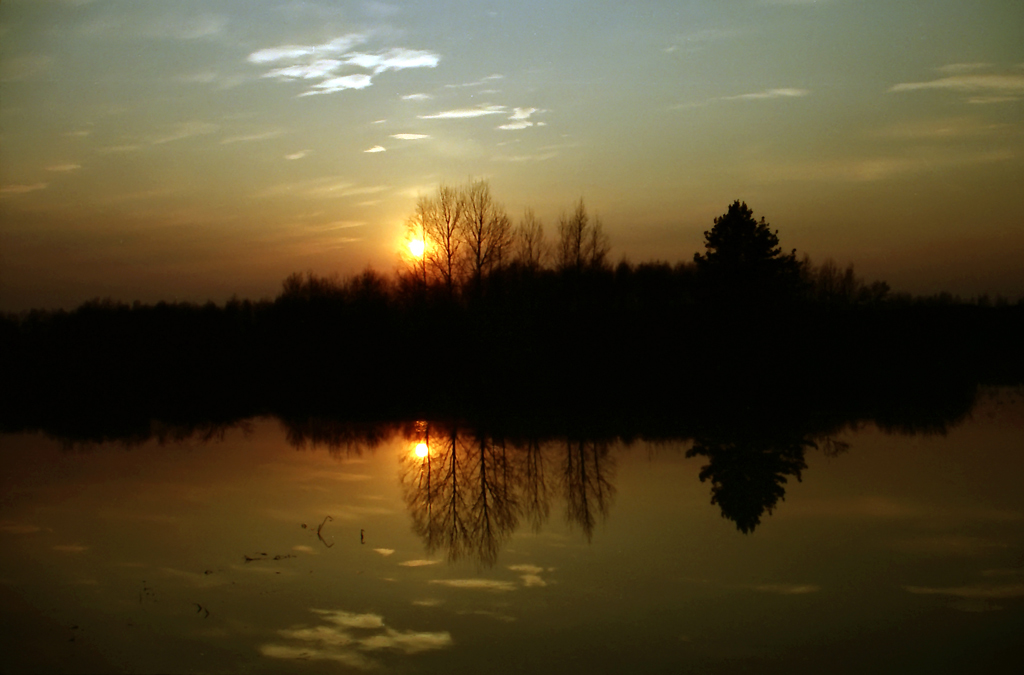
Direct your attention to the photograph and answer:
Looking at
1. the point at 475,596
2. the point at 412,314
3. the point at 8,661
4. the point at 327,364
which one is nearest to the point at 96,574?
the point at 8,661

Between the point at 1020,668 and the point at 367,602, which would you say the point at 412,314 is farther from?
the point at 1020,668

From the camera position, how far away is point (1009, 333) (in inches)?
1572

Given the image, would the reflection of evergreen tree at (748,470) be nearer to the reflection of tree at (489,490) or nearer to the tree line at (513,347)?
the reflection of tree at (489,490)

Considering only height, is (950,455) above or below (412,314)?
below

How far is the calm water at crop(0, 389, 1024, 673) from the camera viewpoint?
692cm

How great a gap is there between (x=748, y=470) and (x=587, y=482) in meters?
2.76

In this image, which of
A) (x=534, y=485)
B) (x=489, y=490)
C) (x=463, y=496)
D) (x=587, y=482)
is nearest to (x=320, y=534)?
(x=463, y=496)

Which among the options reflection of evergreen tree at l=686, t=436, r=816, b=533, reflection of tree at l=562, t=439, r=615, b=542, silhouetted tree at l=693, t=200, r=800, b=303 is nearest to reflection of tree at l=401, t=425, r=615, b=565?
reflection of tree at l=562, t=439, r=615, b=542

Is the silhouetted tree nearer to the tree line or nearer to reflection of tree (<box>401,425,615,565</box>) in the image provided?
the tree line

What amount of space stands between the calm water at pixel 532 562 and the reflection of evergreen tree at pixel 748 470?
7 cm

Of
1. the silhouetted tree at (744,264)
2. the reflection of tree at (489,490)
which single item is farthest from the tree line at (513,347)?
the reflection of tree at (489,490)

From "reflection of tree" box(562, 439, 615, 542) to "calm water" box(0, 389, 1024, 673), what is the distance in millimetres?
61

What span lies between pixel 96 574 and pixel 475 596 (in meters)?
4.44

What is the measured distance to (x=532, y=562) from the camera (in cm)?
941
